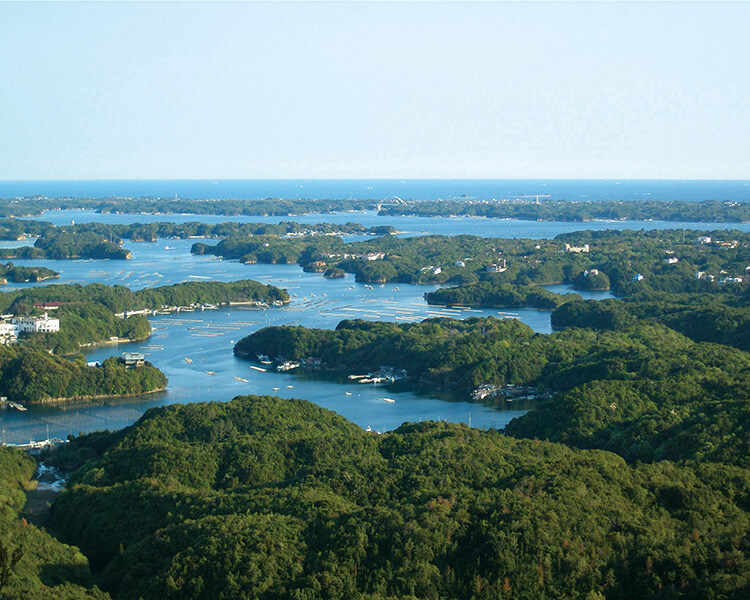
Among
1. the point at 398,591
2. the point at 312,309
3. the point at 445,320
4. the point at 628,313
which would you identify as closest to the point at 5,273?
the point at 312,309

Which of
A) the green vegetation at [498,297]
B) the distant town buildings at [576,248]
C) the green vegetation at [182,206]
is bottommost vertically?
the green vegetation at [498,297]

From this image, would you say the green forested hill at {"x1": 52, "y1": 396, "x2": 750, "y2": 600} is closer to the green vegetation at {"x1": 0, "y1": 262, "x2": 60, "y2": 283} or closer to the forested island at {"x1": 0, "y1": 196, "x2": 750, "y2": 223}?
the green vegetation at {"x1": 0, "y1": 262, "x2": 60, "y2": 283}

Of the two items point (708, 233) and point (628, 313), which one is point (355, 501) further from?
point (708, 233)

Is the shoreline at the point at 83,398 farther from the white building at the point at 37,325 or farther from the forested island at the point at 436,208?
the forested island at the point at 436,208

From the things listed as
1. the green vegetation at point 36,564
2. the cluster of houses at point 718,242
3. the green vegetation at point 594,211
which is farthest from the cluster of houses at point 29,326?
the green vegetation at point 594,211

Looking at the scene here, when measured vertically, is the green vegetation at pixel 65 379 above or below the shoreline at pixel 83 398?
above

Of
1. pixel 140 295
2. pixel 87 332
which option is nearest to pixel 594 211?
pixel 140 295

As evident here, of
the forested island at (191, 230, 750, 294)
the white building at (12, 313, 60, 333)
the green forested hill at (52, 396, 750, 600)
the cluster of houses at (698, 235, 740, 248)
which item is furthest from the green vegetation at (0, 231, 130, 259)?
the green forested hill at (52, 396, 750, 600)

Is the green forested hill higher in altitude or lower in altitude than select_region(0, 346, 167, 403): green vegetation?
higher
